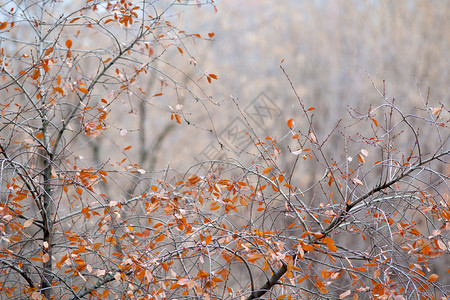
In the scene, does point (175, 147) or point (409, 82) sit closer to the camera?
point (409, 82)

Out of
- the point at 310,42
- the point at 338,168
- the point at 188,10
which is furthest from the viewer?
the point at 188,10

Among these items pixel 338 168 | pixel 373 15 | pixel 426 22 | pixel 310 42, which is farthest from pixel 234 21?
pixel 338 168

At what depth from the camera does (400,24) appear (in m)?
7.54

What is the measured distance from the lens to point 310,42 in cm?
816

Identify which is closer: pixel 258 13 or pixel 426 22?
pixel 426 22

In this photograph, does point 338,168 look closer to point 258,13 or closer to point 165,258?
point 165,258

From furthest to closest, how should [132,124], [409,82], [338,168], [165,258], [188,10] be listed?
[132,124] < [188,10] < [409,82] < [338,168] < [165,258]

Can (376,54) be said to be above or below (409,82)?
above

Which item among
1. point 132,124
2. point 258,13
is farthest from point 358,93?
point 132,124

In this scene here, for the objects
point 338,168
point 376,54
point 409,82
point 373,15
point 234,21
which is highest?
point 234,21

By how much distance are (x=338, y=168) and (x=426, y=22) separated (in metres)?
5.96

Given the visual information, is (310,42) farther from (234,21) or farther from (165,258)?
(165,258)

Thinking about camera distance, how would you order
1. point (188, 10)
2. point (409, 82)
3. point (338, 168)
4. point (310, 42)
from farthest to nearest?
point (188, 10) < point (310, 42) < point (409, 82) < point (338, 168)

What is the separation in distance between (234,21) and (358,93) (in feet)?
8.61
